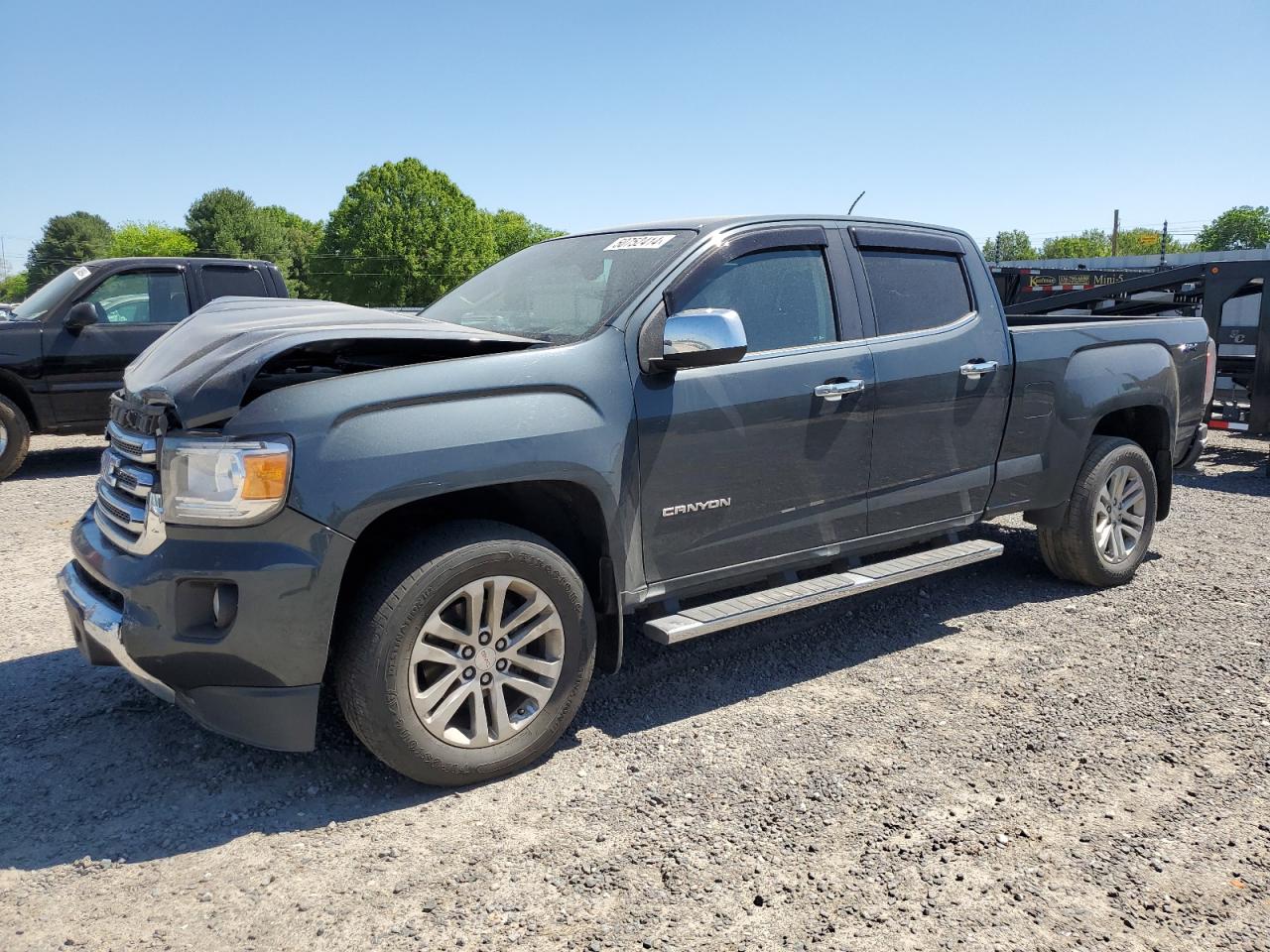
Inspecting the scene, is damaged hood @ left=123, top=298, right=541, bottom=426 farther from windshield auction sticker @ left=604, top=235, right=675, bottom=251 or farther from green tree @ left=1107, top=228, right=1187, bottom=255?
green tree @ left=1107, top=228, right=1187, bottom=255

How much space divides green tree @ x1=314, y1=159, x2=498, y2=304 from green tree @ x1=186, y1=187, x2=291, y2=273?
14.9m

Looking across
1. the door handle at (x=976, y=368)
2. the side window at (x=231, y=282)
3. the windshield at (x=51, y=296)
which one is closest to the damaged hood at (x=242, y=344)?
the door handle at (x=976, y=368)

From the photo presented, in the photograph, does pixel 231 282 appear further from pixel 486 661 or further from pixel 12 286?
pixel 12 286

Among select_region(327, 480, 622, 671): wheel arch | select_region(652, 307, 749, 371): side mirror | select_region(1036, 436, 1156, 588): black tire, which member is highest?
select_region(652, 307, 749, 371): side mirror

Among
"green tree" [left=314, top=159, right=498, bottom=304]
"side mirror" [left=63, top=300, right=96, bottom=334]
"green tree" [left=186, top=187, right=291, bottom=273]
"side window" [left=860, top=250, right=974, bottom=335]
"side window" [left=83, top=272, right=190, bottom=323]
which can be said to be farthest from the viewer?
"green tree" [left=186, top=187, right=291, bottom=273]

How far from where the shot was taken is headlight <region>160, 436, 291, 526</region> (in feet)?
9.14

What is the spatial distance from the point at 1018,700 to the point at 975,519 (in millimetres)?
1086

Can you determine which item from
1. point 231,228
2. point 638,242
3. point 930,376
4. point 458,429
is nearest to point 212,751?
point 458,429

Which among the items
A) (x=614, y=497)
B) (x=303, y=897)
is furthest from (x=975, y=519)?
(x=303, y=897)

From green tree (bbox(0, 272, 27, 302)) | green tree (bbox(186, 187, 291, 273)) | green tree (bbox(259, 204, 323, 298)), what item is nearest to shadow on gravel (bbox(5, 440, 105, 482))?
green tree (bbox(259, 204, 323, 298))

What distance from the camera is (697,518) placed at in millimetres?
3668

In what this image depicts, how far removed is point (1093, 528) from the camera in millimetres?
5285

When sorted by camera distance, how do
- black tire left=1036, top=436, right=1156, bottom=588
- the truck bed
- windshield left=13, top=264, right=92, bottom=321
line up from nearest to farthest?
the truck bed, black tire left=1036, top=436, right=1156, bottom=588, windshield left=13, top=264, right=92, bottom=321

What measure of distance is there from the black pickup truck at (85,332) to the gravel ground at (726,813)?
514 cm
